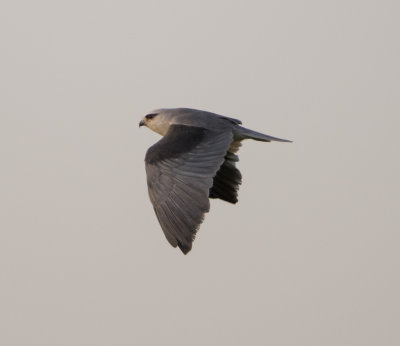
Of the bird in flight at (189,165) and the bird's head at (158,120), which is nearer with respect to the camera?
the bird in flight at (189,165)

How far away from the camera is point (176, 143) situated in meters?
13.4

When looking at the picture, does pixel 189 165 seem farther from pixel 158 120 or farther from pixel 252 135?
pixel 158 120

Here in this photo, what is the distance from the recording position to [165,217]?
12.2 meters

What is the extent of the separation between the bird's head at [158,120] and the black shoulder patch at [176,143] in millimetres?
727

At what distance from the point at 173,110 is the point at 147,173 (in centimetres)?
221

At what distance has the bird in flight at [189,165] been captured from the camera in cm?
1209

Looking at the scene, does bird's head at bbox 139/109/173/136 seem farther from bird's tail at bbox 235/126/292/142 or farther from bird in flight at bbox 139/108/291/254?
bird's tail at bbox 235/126/292/142

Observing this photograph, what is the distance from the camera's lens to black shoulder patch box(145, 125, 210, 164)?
13.1 m

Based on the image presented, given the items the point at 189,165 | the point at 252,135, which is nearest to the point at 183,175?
the point at 189,165

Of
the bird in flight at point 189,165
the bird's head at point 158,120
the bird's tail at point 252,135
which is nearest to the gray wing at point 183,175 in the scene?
the bird in flight at point 189,165

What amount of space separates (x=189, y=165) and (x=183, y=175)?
248mm

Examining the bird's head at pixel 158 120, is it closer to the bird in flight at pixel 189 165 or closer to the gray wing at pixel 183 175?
the bird in flight at pixel 189 165

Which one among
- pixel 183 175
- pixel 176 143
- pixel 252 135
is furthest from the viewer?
pixel 252 135

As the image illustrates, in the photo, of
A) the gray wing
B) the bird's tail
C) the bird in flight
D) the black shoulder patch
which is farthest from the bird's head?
the bird's tail
